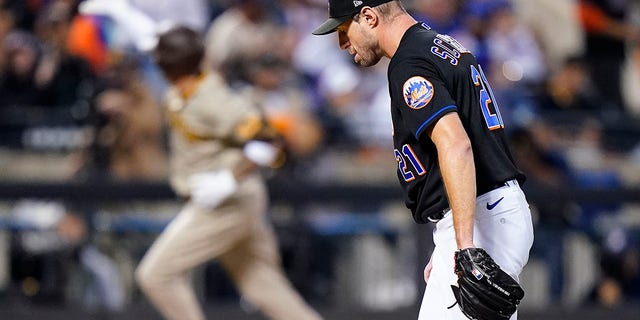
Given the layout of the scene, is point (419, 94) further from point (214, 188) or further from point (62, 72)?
point (62, 72)

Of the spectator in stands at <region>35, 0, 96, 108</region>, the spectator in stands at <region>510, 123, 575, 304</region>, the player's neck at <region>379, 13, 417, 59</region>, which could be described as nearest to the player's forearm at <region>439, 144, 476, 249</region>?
the player's neck at <region>379, 13, 417, 59</region>

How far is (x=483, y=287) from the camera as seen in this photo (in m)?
4.31

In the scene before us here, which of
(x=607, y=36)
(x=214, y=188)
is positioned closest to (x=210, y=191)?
(x=214, y=188)

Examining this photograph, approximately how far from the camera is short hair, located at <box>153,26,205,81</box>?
7.62 meters

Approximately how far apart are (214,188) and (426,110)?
3.30 m

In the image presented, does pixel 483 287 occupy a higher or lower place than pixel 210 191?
higher

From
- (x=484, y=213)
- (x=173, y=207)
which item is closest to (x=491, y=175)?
(x=484, y=213)

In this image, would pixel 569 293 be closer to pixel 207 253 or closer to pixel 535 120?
pixel 535 120

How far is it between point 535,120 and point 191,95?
379cm

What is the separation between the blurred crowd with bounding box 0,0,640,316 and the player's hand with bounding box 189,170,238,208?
150 cm

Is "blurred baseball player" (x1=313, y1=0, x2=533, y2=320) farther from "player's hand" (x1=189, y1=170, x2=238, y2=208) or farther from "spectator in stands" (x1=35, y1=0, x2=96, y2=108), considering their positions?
"spectator in stands" (x1=35, y1=0, x2=96, y2=108)

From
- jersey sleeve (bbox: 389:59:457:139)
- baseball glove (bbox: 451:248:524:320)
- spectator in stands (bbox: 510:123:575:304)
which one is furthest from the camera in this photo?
spectator in stands (bbox: 510:123:575:304)

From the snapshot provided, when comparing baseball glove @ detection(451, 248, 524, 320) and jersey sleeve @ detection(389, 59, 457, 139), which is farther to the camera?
jersey sleeve @ detection(389, 59, 457, 139)

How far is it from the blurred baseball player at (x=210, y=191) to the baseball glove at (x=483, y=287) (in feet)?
10.7
